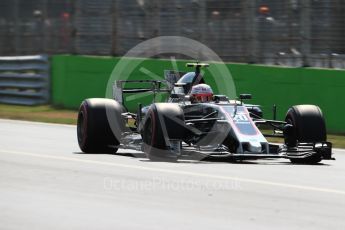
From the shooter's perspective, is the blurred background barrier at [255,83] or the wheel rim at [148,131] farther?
the blurred background barrier at [255,83]

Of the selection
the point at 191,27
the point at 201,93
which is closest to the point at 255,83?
the point at 191,27

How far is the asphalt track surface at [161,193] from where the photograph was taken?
26.2 feet

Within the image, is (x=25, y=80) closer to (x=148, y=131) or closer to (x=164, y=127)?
(x=148, y=131)

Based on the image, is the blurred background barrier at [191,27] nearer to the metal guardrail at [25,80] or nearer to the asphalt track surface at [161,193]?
the metal guardrail at [25,80]

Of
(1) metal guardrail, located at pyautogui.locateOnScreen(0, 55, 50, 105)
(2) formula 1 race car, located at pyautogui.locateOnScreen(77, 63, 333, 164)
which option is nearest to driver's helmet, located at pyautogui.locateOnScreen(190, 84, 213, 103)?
(2) formula 1 race car, located at pyautogui.locateOnScreen(77, 63, 333, 164)

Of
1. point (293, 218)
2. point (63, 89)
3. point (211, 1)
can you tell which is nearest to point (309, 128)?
point (293, 218)

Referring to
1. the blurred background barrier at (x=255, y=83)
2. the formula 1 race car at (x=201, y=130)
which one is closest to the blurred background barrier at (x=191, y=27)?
the blurred background barrier at (x=255, y=83)

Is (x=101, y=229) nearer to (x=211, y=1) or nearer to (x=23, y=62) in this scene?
(x=211, y=1)

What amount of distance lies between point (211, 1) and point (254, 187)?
40.1 feet

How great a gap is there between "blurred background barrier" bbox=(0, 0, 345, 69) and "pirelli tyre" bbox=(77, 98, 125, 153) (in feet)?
21.8

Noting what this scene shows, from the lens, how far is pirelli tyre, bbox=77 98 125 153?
13734 millimetres

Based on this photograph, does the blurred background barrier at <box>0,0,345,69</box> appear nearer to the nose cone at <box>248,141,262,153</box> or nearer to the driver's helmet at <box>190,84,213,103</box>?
the driver's helmet at <box>190,84,213,103</box>

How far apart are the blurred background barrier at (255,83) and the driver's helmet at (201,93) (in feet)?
18.3

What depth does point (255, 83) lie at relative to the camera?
20.4m
